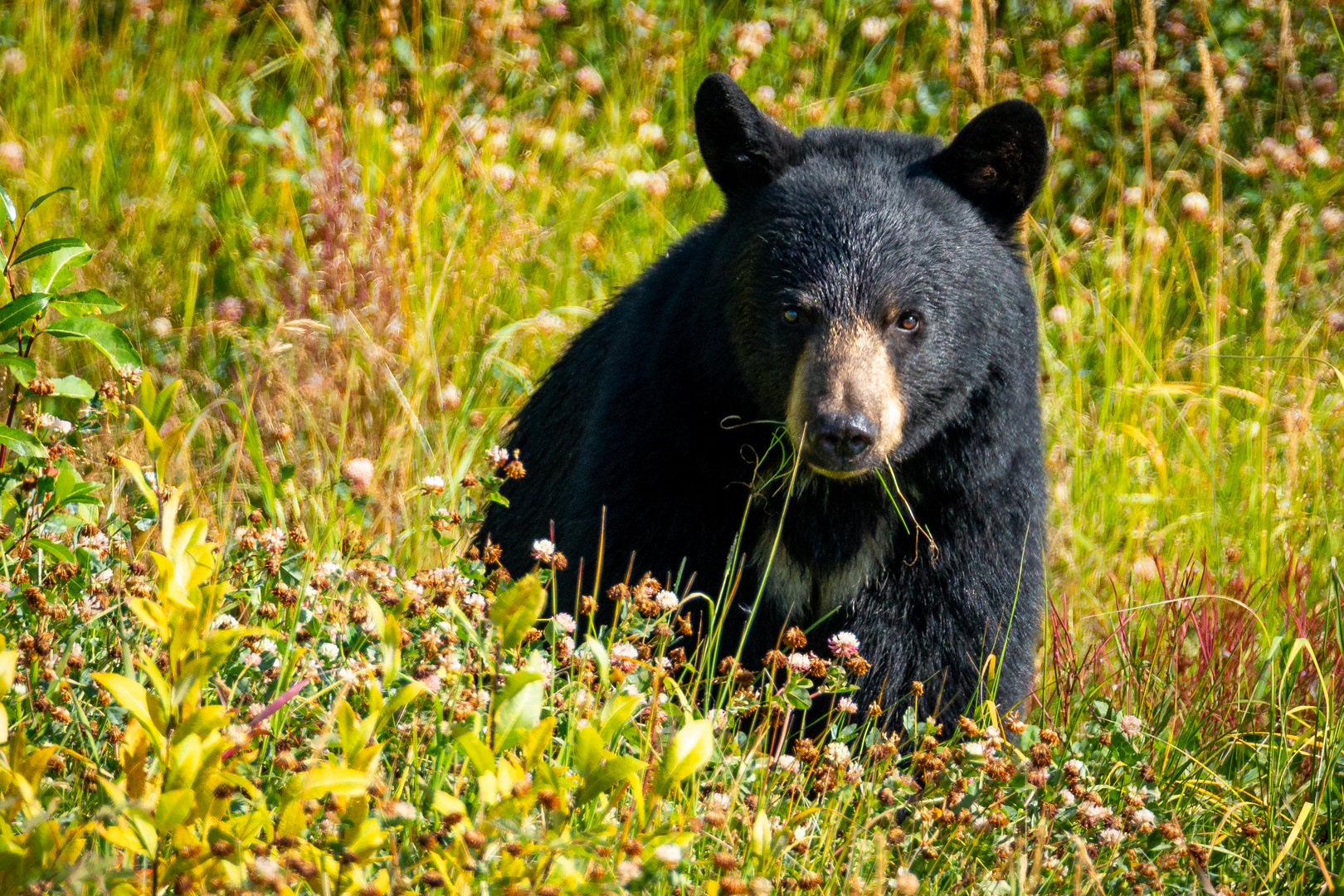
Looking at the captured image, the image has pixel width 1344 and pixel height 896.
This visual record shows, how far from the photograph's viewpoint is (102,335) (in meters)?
2.20

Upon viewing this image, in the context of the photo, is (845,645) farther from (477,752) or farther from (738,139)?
(738,139)

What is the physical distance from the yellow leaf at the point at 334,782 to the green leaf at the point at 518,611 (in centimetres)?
26

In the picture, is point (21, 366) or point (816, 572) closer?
point (21, 366)

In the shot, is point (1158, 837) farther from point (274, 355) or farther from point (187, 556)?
point (274, 355)

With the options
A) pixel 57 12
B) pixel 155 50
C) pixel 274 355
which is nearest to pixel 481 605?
pixel 274 355

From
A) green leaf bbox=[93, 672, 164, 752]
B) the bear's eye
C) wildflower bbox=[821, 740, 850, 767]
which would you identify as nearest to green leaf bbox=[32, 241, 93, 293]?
green leaf bbox=[93, 672, 164, 752]

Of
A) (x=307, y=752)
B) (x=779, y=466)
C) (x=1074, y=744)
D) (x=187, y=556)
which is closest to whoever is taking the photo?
(x=187, y=556)

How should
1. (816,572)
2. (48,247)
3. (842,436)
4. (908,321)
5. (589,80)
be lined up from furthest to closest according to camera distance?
(589,80)
(816,572)
(908,321)
(842,436)
(48,247)

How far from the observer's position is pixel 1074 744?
8.23ft

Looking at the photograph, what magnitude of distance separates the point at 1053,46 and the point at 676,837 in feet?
16.6

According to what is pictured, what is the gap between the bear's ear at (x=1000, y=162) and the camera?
2932 millimetres

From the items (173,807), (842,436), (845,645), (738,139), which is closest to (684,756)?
(173,807)

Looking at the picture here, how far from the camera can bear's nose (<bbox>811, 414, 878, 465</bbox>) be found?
2643 millimetres

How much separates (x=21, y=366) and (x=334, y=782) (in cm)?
110
